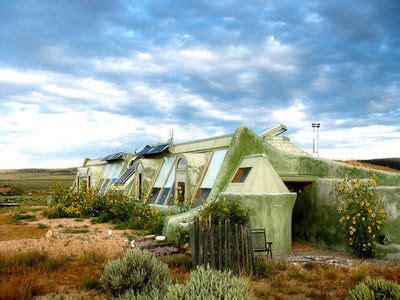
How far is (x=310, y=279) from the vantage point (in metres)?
9.57

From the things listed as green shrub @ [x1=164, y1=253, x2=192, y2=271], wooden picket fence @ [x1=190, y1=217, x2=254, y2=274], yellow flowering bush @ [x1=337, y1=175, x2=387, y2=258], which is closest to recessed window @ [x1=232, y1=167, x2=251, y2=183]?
yellow flowering bush @ [x1=337, y1=175, x2=387, y2=258]

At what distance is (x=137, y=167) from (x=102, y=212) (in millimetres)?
3369

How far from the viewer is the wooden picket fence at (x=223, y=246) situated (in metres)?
9.71

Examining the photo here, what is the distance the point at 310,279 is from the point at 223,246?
225 centimetres

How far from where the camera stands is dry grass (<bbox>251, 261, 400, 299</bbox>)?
331 inches

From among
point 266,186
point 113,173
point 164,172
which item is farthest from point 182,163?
point 113,173

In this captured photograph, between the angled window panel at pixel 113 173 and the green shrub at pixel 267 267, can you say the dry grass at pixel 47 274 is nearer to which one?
the green shrub at pixel 267 267

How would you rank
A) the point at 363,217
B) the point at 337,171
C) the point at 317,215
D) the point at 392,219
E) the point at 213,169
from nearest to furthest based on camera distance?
the point at 363,217 → the point at 392,219 → the point at 317,215 → the point at 337,171 → the point at 213,169

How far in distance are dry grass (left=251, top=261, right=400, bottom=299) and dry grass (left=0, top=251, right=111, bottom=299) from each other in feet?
12.5

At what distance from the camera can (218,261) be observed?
978 cm

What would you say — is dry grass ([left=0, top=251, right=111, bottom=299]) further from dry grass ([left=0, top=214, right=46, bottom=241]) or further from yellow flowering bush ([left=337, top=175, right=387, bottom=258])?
yellow flowering bush ([left=337, top=175, right=387, bottom=258])

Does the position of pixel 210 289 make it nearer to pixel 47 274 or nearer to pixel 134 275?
pixel 134 275

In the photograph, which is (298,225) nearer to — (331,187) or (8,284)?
(331,187)

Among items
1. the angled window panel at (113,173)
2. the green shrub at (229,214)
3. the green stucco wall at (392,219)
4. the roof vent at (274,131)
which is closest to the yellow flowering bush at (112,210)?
the angled window panel at (113,173)
